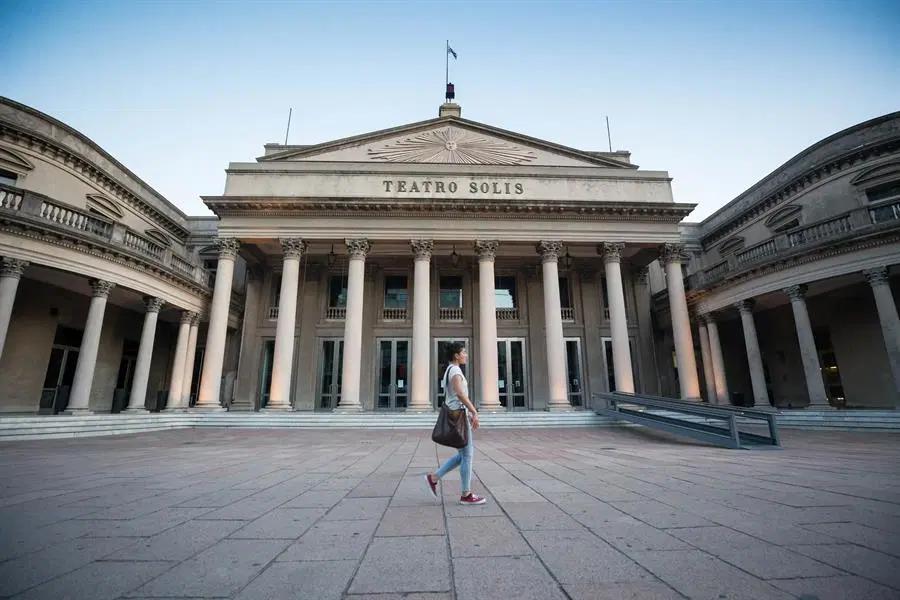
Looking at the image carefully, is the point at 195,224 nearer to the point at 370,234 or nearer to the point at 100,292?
the point at 100,292

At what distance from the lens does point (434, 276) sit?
20734mm

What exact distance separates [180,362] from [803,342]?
24.9 metres

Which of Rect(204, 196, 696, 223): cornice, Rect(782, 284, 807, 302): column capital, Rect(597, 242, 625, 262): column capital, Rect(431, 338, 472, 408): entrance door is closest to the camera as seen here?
Rect(782, 284, 807, 302): column capital

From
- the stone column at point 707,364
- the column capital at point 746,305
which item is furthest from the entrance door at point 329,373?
the column capital at point 746,305

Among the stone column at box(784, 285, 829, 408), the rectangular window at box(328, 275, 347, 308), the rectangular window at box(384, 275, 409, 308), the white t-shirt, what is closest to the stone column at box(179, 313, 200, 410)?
the rectangular window at box(328, 275, 347, 308)

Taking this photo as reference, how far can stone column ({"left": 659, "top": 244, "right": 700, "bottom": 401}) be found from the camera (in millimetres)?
16391

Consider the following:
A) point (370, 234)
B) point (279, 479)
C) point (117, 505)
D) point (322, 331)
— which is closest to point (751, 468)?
point (279, 479)

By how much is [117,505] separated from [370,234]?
14.2 metres

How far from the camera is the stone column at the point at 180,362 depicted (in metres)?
16.7

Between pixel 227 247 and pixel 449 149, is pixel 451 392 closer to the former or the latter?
pixel 227 247

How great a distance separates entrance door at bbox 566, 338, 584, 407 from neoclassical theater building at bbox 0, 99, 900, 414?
10 cm

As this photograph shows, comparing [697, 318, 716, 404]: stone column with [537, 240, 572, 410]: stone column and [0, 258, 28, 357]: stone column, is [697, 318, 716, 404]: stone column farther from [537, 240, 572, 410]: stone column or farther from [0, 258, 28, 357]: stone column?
[0, 258, 28, 357]: stone column

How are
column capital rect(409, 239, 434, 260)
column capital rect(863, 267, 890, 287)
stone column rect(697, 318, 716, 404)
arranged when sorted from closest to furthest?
1. column capital rect(863, 267, 890, 287)
2. column capital rect(409, 239, 434, 260)
3. stone column rect(697, 318, 716, 404)

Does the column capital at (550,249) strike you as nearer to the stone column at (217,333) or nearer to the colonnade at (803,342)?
the colonnade at (803,342)
